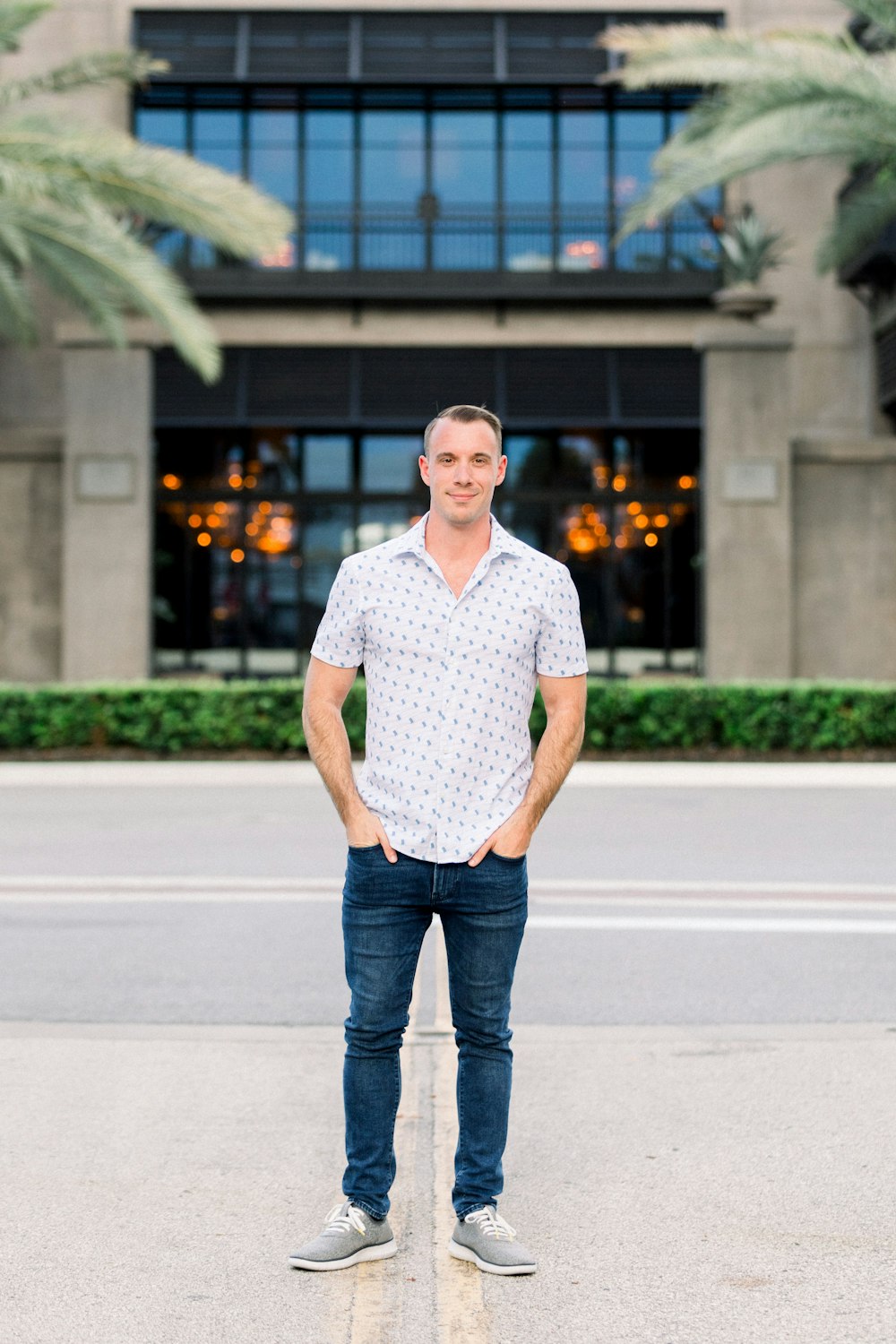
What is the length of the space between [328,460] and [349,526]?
45.9 inches

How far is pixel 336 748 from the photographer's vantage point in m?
4.00

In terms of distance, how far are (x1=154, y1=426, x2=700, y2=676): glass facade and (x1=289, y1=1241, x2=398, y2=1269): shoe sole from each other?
2191 cm

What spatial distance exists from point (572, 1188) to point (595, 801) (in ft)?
34.1

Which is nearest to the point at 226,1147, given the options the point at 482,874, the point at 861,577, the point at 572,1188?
the point at 572,1188

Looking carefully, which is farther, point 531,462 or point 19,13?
point 531,462

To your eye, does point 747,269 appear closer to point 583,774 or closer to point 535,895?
point 583,774

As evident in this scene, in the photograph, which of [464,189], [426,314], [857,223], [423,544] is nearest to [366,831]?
[423,544]

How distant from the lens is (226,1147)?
495 centimetres

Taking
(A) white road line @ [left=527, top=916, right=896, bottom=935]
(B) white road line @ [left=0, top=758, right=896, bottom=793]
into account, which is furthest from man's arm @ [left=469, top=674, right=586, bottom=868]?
(B) white road line @ [left=0, top=758, right=896, bottom=793]

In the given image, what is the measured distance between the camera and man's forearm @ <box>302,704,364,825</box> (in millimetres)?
3930

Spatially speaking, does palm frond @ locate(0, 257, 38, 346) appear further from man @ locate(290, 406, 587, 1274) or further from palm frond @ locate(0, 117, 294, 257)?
man @ locate(290, 406, 587, 1274)

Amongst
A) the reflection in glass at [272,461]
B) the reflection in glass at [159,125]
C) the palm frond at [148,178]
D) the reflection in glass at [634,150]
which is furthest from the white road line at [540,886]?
the reflection in glass at [159,125]

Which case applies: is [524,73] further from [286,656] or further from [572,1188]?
[572,1188]

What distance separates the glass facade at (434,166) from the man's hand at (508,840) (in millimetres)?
23968
